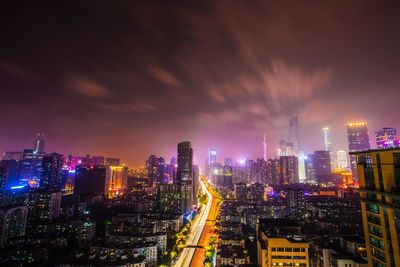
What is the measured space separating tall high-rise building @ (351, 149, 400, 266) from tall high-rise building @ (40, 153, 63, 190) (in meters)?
89.2

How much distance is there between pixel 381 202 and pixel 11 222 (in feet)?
186

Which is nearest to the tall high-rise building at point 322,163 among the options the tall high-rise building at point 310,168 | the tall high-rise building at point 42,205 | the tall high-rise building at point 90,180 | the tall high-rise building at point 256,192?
the tall high-rise building at point 310,168

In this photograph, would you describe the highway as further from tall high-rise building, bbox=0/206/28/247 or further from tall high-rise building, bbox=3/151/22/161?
tall high-rise building, bbox=3/151/22/161

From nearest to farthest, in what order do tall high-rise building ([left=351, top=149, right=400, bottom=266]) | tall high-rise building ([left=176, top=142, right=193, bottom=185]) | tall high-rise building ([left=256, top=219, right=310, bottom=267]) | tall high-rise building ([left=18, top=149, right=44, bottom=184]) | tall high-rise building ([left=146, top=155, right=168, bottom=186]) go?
tall high-rise building ([left=351, top=149, right=400, bottom=266]) → tall high-rise building ([left=256, top=219, right=310, bottom=267]) → tall high-rise building ([left=176, top=142, right=193, bottom=185]) → tall high-rise building ([left=18, top=149, right=44, bottom=184]) → tall high-rise building ([left=146, top=155, right=168, bottom=186])

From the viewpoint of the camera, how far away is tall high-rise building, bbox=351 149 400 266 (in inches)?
453

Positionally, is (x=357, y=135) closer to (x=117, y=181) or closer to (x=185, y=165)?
(x=185, y=165)

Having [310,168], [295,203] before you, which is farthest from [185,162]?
[310,168]

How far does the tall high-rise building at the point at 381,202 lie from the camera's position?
11516 mm

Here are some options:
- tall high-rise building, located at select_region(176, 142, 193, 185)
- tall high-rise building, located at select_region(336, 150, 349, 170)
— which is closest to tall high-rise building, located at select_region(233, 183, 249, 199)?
tall high-rise building, located at select_region(176, 142, 193, 185)

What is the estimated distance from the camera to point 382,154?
1218 cm

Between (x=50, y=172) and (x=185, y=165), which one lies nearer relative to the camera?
(x=50, y=172)

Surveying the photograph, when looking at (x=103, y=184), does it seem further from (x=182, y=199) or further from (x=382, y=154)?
(x=382, y=154)

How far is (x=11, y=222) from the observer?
1849 inches

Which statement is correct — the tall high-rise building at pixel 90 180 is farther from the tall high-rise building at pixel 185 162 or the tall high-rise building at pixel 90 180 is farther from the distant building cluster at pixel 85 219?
the tall high-rise building at pixel 185 162
